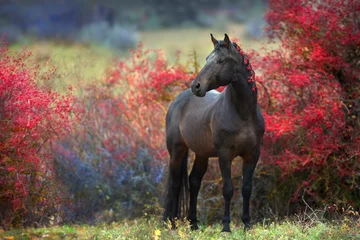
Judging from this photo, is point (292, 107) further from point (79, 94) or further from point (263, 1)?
point (263, 1)

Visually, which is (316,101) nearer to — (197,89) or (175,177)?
(175,177)

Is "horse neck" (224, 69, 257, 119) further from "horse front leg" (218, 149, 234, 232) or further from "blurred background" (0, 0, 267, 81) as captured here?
"blurred background" (0, 0, 267, 81)

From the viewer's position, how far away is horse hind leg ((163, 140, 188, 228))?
885 centimetres

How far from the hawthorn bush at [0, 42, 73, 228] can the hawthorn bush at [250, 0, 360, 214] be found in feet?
11.1

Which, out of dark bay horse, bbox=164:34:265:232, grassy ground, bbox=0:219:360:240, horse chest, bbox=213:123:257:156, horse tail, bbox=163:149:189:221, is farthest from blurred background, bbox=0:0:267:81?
horse chest, bbox=213:123:257:156

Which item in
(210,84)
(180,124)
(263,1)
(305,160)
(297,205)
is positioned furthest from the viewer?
(263,1)

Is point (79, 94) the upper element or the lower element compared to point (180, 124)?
upper

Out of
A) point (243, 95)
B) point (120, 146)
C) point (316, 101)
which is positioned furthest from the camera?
point (120, 146)

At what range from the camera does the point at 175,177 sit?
892 centimetres

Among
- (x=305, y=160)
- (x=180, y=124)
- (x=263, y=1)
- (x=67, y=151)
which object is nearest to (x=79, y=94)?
(x=67, y=151)

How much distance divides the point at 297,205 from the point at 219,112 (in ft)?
10.9

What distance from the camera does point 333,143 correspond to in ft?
31.2

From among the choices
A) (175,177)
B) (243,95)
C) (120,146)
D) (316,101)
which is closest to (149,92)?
(120,146)

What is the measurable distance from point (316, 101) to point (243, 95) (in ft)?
8.25
